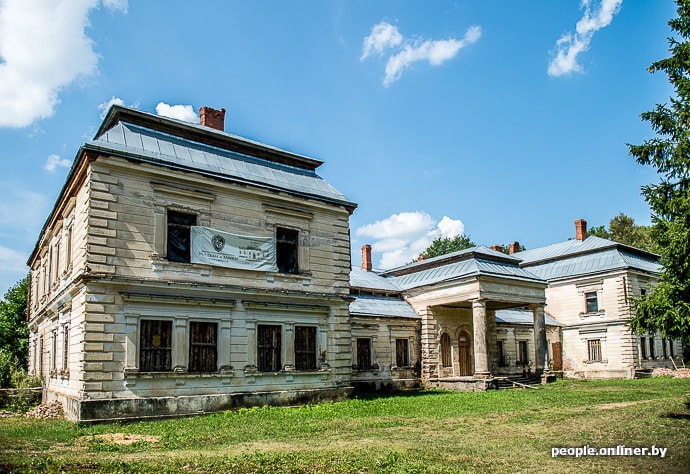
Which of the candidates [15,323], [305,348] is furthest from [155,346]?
[15,323]

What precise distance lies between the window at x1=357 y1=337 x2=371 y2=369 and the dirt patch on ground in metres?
15.8

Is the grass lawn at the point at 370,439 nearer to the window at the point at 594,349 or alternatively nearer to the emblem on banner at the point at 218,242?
the emblem on banner at the point at 218,242

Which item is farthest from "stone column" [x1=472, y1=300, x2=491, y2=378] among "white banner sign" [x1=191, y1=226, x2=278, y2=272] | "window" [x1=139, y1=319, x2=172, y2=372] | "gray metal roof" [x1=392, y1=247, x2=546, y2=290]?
"window" [x1=139, y1=319, x2=172, y2=372]

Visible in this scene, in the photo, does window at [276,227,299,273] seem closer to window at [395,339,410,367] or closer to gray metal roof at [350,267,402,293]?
gray metal roof at [350,267,402,293]

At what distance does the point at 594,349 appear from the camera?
3769cm

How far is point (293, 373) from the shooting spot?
19.8 metres

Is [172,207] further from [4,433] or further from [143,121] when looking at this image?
[4,433]

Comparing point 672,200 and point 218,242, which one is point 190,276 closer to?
point 218,242

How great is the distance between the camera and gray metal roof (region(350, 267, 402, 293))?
104 feet

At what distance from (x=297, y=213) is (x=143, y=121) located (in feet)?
20.5

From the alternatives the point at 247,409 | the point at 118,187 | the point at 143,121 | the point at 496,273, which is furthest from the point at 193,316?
the point at 496,273

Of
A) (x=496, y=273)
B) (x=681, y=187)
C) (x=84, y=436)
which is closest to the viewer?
(x=84, y=436)

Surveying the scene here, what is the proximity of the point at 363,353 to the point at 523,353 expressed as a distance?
1385 cm

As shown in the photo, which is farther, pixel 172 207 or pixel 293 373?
pixel 293 373
